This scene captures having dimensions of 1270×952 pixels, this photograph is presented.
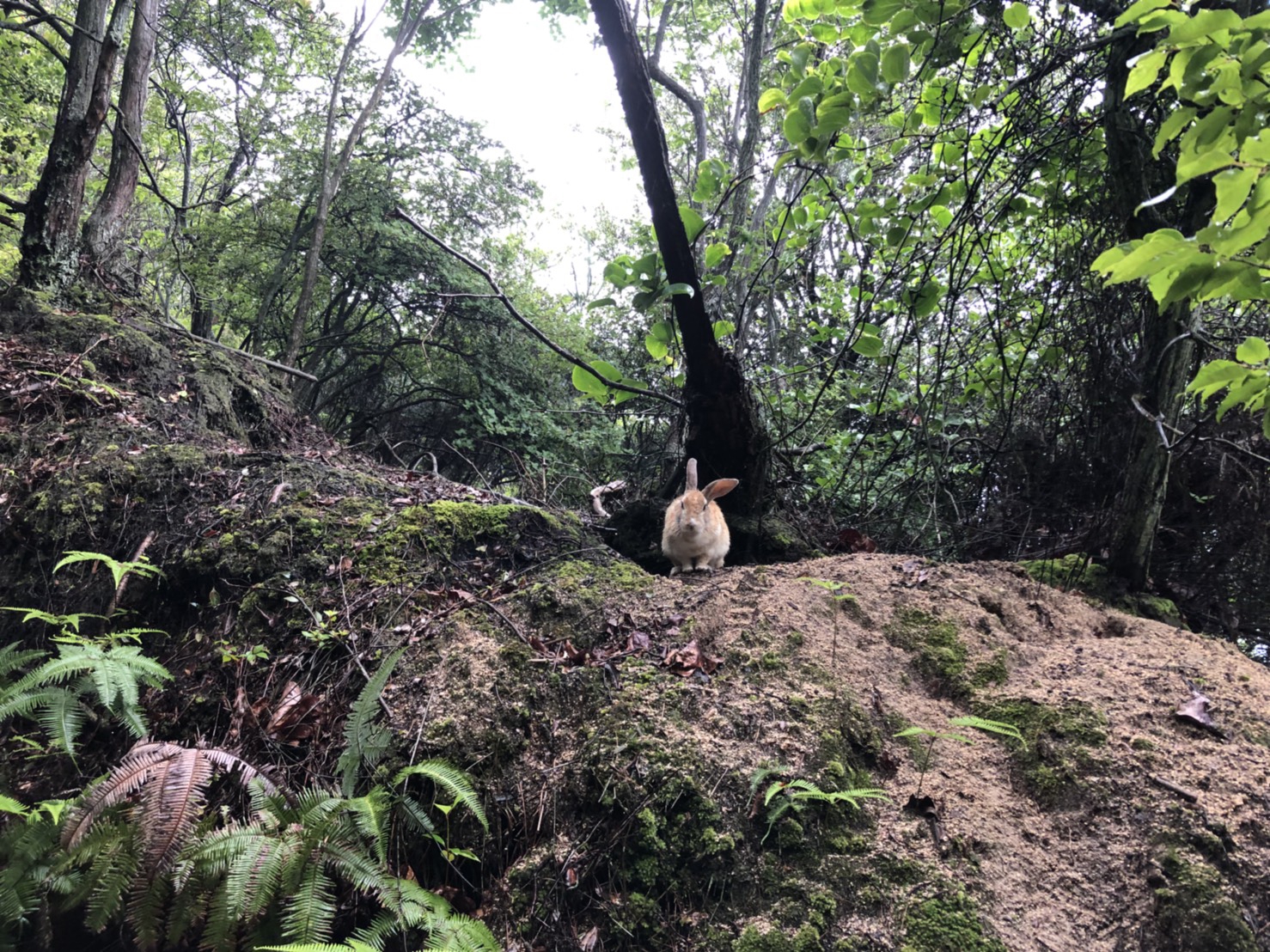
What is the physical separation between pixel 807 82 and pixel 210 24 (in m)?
13.7

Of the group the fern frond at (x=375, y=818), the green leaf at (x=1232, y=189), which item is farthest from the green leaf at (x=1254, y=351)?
the fern frond at (x=375, y=818)

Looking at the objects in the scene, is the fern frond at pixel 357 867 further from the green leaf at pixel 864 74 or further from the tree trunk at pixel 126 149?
the tree trunk at pixel 126 149

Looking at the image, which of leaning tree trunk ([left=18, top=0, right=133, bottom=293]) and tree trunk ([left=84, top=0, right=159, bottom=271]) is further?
tree trunk ([left=84, top=0, right=159, bottom=271])

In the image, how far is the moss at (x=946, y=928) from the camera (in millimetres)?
1642

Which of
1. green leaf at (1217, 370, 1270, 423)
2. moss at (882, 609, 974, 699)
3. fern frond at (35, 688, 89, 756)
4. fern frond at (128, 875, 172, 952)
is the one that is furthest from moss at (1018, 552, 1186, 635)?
fern frond at (35, 688, 89, 756)

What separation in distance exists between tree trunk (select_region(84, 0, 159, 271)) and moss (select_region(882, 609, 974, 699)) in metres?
7.84

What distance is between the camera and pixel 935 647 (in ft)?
8.99

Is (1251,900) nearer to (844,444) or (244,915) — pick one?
(244,915)

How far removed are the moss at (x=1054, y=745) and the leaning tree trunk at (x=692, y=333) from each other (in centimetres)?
258

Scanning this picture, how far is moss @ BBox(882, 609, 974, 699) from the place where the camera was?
2578mm

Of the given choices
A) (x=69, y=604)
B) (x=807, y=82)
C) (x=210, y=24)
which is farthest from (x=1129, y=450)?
(x=210, y=24)

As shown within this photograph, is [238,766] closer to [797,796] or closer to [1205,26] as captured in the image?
[797,796]

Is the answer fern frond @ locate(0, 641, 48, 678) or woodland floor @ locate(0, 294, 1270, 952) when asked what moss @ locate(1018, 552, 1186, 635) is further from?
fern frond @ locate(0, 641, 48, 678)

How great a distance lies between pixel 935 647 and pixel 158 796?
2.87m
